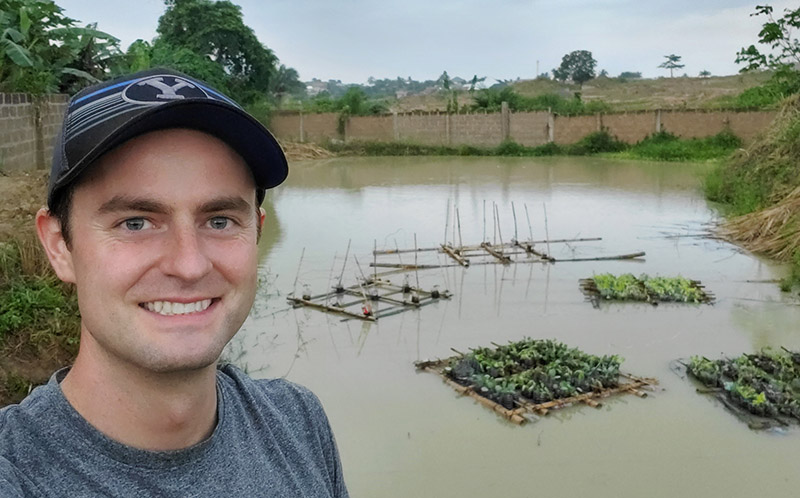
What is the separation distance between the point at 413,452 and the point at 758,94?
66.2 feet

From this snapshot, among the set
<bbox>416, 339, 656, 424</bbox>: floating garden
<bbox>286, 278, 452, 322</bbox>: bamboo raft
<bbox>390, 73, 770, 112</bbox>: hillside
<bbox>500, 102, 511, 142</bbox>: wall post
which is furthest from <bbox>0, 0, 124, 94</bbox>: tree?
<bbox>390, 73, 770, 112</bbox>: hillside

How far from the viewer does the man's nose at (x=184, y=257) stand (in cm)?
100

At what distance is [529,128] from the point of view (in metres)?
22.5

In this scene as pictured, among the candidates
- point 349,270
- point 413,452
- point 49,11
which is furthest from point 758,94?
point 413,452

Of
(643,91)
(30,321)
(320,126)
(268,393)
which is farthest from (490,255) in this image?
(643,91)

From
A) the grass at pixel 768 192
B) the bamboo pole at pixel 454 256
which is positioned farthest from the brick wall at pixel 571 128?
the bamboo pole at pixel 454 256

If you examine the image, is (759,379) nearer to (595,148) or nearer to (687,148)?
(687,148)

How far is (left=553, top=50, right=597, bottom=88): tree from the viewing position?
160ft

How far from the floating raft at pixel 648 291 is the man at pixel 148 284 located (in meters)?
6.20

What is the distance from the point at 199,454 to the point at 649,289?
671 centimetres

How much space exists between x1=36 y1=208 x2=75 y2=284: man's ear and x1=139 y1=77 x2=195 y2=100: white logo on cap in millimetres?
246

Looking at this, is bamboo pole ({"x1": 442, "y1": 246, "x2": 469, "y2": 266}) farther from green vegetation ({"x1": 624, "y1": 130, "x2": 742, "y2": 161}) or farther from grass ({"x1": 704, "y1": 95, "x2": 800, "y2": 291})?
green vegetation ({"x1": 624, "y1": 130, "x2": 742, "y2": 161})

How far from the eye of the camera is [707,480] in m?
3.91

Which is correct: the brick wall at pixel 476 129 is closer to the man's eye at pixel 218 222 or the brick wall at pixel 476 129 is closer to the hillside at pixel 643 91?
the hillside at pixel 643 91
